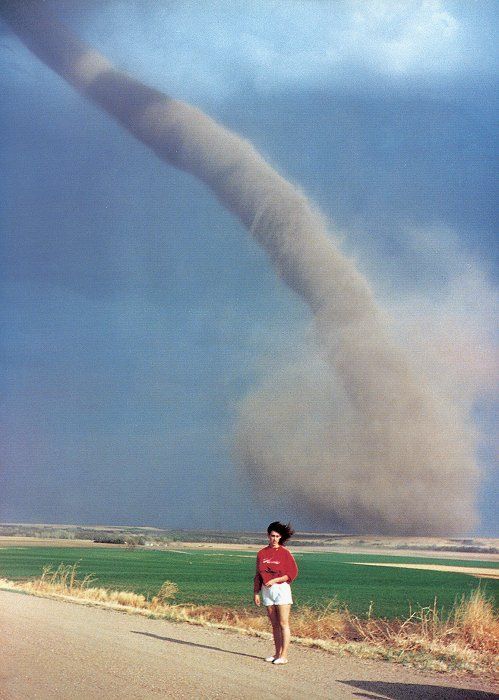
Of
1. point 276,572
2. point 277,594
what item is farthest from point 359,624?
point 276,572

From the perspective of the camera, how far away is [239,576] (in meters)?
12.8

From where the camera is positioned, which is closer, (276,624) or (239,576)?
(276,624)

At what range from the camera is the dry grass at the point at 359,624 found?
9.00 metres

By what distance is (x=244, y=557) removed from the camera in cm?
1295

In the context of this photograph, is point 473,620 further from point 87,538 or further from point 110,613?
point 87,538

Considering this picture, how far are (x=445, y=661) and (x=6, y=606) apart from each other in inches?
247

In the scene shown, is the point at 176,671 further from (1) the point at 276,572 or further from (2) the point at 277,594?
(1) the point at 276,572

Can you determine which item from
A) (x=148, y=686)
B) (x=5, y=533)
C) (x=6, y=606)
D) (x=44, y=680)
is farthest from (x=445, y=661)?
(x=5, y=533)

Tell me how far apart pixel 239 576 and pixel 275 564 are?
5.64m

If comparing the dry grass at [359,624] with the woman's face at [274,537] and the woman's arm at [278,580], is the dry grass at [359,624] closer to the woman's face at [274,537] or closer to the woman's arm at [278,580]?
the woman's arm at [278,580]

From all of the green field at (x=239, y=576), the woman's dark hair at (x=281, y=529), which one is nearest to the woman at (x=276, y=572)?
the woman's dark hair at (x=281, y=529)

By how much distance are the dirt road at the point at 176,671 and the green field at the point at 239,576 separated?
234 cm

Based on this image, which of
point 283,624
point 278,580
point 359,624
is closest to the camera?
point 278,580

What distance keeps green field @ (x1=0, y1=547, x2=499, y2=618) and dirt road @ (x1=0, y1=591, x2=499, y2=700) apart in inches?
92.3
